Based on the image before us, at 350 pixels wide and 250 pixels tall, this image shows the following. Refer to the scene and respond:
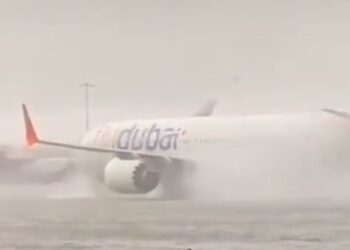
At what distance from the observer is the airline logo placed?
7.04 metres

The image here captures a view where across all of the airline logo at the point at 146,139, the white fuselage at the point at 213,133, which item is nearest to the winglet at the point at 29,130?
the white fuselage at the point at 213,133

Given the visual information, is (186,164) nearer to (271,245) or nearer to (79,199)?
(79,199)

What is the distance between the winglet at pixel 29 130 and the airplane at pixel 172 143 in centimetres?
14

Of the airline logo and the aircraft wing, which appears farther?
the airline logo

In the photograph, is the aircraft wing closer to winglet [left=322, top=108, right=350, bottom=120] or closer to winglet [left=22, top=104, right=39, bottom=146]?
winglet [left=22, top=104, right=39, bottom=146]

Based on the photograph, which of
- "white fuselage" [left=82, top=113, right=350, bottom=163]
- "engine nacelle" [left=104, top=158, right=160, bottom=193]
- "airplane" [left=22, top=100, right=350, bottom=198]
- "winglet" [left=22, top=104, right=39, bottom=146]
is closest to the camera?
"winglet" [left=22, top=104, right=39, bottom=146]

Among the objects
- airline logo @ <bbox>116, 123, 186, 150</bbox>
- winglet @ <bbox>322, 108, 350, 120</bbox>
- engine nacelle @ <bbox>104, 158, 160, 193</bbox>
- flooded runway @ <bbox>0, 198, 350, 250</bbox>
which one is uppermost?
airline logo @ <bbox>116, 123, 186, 150</bbox>

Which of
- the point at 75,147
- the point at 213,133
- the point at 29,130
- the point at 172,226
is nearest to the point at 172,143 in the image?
the point at 213,133

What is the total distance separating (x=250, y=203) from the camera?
196 inches

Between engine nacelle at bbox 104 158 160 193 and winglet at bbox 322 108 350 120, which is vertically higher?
engine nacelle at bbox 104 158 160 193

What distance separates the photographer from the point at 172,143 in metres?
7.25

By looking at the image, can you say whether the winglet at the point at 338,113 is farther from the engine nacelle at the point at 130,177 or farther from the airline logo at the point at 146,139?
the airline logo at the point at 146,139

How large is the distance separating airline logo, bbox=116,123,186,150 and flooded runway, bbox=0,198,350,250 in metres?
2.10

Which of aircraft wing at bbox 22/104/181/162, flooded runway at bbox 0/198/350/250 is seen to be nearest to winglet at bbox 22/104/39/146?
aircraft wing at bbox 22/104/181/162
